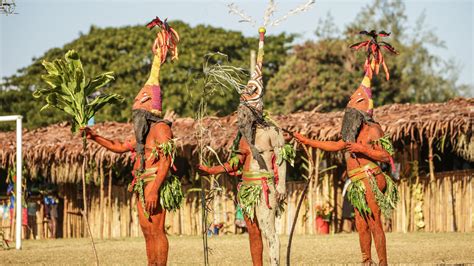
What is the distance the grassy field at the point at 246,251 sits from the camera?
452 inches

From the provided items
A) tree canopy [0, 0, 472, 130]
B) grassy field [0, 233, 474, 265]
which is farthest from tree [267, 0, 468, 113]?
grassy field [0, 233, 474, 265]

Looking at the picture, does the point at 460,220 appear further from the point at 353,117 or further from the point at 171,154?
the point at 171,154

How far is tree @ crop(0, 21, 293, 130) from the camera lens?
112 feet

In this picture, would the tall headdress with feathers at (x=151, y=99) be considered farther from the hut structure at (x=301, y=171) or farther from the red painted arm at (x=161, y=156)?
the hut structure at (x=301, y=171)

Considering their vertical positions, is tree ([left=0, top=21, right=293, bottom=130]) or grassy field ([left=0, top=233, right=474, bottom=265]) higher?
tree ([left=0, top=21, right=293, bottom=130])

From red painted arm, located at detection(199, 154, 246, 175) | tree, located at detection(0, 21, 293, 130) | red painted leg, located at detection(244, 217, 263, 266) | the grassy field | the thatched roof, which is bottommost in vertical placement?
the grassy field

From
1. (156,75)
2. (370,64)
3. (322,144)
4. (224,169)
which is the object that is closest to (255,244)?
(224,169)

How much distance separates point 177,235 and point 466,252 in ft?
28.4

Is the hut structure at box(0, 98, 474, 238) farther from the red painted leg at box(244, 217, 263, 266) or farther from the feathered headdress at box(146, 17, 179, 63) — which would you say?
the feathered headdress at box(146, 17, 179, 63)

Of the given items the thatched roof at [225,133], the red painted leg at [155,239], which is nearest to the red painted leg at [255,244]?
the red painted leg at [155,239]

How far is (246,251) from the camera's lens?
44.3 feet

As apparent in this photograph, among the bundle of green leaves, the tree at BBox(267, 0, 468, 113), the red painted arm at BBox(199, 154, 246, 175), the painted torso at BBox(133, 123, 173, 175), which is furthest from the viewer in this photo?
the tree at BBox(267, 0, 468, 113)

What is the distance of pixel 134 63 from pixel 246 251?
903 inches

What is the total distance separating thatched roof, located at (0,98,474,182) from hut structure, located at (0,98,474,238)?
0.02m
